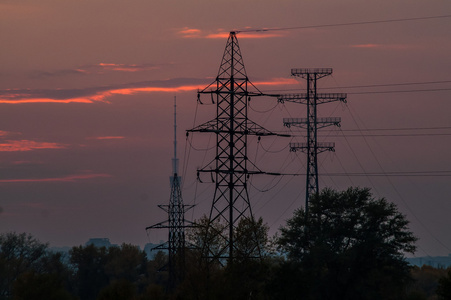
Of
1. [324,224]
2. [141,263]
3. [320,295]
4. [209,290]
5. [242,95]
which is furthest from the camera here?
[141,263]

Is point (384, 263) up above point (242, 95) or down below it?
below

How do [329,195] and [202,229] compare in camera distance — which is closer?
[202,229]

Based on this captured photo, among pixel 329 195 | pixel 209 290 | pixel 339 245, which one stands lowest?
pixel 209 290

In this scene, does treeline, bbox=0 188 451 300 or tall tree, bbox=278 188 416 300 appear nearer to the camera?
treeline, bbox=0 188 451 300

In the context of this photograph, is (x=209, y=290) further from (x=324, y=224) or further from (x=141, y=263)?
(x=141, y=263)

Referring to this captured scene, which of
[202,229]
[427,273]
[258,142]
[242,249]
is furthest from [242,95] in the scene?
[427,273]

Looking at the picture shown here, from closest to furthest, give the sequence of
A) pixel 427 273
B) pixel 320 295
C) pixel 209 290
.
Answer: pixel 209 290, pixel 320 295, pixel 427 273

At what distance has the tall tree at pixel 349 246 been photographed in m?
85.8

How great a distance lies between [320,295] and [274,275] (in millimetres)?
13549

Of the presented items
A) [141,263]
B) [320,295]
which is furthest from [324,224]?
[141,263]

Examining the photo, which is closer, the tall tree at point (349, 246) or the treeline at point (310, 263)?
the treeline at point (310, 263)

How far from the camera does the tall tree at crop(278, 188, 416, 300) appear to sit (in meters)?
85.8

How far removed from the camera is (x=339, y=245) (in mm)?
89938

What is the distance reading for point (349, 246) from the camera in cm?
8988
